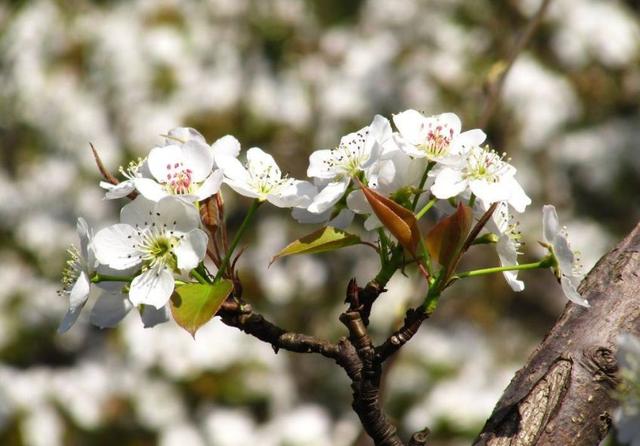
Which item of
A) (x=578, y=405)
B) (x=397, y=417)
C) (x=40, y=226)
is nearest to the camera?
(x=578, y=405)

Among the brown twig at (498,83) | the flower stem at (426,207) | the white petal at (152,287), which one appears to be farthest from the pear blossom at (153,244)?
the brown twig at (498,83)

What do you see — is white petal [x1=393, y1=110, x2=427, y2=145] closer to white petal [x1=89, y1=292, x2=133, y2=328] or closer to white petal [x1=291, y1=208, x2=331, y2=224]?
white petal [x1=291, y1=208, x2=331, y2=224]

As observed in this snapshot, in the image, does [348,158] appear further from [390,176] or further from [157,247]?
[157,247]

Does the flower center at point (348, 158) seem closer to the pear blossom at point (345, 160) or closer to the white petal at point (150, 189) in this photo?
the pear blossom at point (345, 160)

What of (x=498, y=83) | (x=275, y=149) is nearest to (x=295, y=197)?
(x=498, y=83)

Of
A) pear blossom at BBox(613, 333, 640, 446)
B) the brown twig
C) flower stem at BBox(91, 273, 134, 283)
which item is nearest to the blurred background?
the brown twig

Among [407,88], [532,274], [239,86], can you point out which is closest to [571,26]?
[407,88]

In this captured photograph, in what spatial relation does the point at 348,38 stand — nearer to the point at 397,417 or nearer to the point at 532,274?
the point at 532,274
